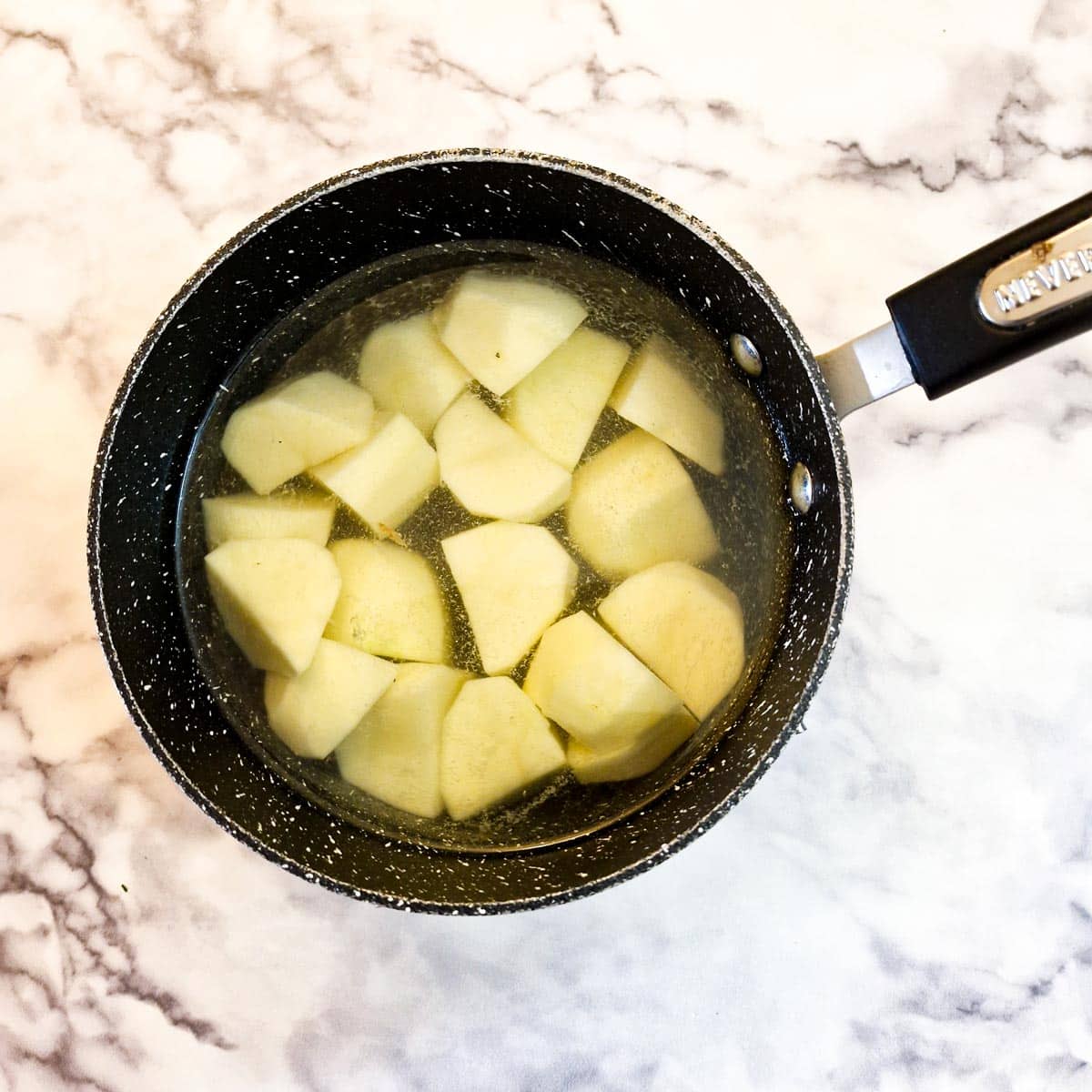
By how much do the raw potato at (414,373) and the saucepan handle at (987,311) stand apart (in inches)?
14.1

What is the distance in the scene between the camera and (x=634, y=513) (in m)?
0.94

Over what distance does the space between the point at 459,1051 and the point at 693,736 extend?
14.3 inches

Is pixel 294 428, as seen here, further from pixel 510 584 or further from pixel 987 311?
pixel 987 311

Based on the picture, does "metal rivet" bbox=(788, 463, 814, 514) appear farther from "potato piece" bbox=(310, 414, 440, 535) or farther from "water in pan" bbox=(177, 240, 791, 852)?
"potato piece" bbox=(310, 414, 440, 535)

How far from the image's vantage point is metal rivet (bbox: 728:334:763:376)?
0.91 meters

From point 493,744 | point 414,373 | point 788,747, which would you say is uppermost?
point 414,373

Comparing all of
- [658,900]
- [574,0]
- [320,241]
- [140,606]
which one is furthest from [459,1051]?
[574,0]

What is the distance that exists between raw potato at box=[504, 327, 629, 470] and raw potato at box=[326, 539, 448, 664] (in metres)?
0.15

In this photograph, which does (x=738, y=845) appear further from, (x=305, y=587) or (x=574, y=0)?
(x=574, y=0)

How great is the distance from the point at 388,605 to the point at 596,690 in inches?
7.8

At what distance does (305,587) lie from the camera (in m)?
0.93

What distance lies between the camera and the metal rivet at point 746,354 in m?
0.91

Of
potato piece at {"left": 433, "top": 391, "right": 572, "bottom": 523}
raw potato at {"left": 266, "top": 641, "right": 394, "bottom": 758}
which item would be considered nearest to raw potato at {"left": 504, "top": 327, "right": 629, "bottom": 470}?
potato piece at {"left": 433, "top": 391, "right": 572, "bottom": 523}

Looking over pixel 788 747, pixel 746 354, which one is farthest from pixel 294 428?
pixel 788 747
